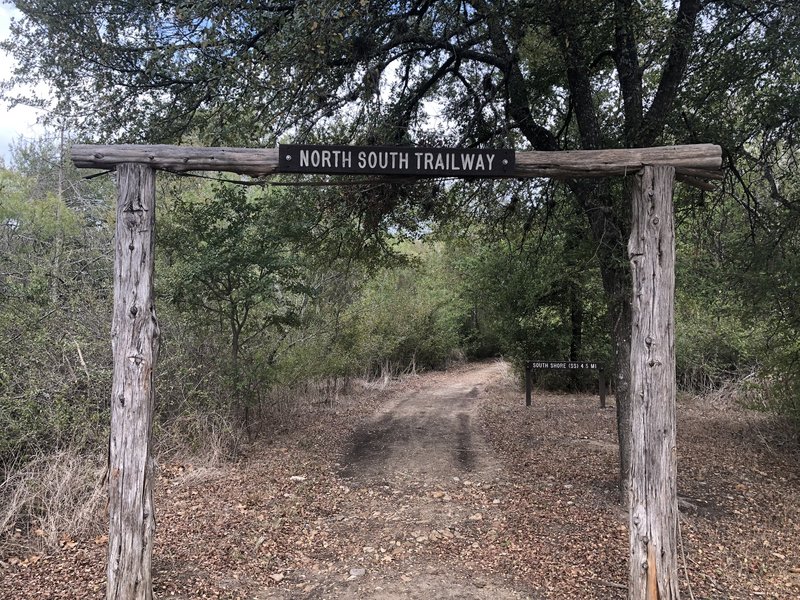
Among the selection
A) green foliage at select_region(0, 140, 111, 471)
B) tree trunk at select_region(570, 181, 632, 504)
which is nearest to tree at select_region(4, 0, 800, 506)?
tree trunk at select_region(570, 181, 632, 504)

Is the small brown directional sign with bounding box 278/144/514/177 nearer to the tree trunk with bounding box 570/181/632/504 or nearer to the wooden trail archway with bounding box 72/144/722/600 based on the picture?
the wooden trail archway with bounding box 72/144/722/600

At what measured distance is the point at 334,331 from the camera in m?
13.3

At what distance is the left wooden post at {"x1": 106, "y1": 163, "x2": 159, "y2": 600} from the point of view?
398cm

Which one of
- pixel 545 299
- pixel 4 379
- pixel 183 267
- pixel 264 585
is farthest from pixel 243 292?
pixel 545 299

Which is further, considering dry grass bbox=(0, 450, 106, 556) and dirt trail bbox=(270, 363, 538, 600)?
dry grass bbox=(0, 450, 106, 556)

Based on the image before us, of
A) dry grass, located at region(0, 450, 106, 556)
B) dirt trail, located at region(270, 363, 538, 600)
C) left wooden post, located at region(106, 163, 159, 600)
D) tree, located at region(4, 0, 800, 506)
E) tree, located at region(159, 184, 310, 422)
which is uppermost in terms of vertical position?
tree, located at region(4, 0, 800, 506)

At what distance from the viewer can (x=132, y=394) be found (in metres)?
4.11

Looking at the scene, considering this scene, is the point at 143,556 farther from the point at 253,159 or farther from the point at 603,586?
the point at 603,586

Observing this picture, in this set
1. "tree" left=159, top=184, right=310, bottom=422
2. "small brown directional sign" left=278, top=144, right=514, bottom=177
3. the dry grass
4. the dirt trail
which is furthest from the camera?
"tree" left=159, top=184, right=310, bottom=422

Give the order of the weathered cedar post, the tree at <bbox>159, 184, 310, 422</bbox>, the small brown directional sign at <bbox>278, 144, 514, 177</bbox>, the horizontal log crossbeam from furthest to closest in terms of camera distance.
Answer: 1. the tree at <bbox>159, 184, 310, 422</bbox>
2. the small brown directional sign at <bbox>278, 144, 514, 177</bbox>
3. the horizontal log crossbeam
4. the weathered cedar post

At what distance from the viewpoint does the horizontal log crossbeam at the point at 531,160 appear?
4.14 meters

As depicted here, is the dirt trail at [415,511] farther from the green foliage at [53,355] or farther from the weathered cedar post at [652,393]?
the green foliage at [53,355]

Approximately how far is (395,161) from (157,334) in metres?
2.28

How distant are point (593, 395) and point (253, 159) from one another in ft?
42.8
